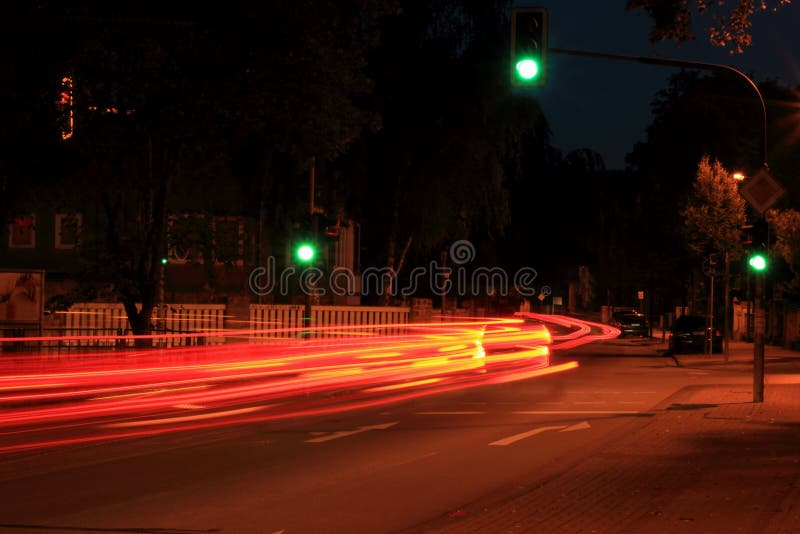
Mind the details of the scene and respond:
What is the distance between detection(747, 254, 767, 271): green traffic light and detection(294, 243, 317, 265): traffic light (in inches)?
418

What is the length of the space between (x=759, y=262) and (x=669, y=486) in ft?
34.7

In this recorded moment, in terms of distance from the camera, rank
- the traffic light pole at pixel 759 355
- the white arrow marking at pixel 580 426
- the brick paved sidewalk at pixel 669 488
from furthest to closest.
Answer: the traffic light pole at pixel 759 355
the white arrow marking at pixel 580 426
the brick paved sidewalk at pixel 669 488

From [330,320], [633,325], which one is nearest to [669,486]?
[330,320]

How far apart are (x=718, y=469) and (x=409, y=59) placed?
105ft

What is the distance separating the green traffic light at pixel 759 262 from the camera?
1986 centimetres

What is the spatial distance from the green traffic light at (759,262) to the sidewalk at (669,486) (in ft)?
12.8

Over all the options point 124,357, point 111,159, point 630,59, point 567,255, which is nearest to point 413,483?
point 630,59

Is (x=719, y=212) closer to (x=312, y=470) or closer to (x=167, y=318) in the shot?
(x=167, y=318)

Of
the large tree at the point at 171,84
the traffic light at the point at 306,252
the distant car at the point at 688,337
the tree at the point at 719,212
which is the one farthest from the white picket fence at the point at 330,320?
the tree at the point at 719,212

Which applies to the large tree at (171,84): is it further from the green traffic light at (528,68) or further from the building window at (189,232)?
the green traffic light at (528,68)

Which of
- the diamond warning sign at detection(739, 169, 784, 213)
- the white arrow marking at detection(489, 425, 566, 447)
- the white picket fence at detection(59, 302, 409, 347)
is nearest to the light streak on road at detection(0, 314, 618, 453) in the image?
the white picket fence at detection(59, 302, 409, 347)

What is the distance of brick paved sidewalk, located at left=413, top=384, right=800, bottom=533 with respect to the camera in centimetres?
875

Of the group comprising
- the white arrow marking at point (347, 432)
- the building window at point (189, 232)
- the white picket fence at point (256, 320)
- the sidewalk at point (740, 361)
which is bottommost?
the sidewalk at point (740, 361)

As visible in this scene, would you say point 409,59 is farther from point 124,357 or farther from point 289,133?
point 124,357
